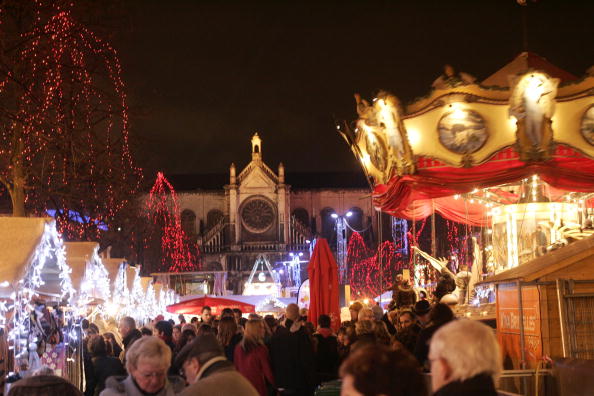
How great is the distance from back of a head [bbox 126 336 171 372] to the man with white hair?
1888 millimetres

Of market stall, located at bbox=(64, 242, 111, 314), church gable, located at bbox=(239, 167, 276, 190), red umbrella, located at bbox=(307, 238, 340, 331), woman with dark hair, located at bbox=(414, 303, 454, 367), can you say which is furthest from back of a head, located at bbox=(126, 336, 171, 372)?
church gable, located at bbox=(239, 167, 276, 190)

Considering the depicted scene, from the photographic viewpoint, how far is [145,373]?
493 cm

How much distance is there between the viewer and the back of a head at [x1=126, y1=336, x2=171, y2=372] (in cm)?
496

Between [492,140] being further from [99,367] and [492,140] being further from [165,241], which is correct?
[165,241]

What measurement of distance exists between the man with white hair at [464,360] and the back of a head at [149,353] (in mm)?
1888

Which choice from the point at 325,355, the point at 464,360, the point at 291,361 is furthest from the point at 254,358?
the point at 464,360

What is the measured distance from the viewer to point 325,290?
16.3 metres

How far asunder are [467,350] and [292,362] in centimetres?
554

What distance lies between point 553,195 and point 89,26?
10590mm

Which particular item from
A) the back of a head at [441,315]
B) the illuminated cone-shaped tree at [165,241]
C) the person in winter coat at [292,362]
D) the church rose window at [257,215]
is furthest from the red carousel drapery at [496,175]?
the church rose window at [257,215]

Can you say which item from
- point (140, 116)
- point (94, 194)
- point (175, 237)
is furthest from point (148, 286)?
point (175, 237)

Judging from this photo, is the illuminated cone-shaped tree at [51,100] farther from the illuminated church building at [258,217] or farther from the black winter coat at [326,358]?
the illuminated church building at [258,217]

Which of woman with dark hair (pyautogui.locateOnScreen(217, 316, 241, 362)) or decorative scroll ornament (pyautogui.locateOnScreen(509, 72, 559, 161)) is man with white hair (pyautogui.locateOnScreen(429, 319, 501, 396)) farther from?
decorative scroll ornament (pyautogui.locateOnScreen(509, 72, 559, 161))

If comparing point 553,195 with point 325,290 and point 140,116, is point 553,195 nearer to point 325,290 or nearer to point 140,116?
point 325,290
